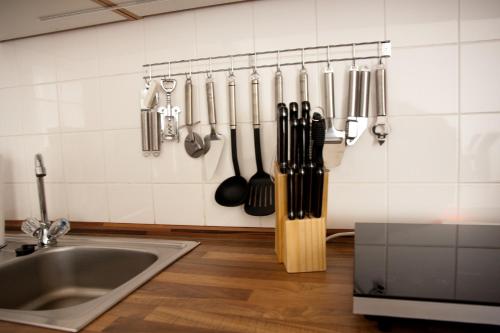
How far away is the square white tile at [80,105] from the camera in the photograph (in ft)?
3.52

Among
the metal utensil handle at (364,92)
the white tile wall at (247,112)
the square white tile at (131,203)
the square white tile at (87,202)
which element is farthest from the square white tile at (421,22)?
the square white tile at (87,202)

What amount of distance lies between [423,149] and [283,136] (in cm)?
38

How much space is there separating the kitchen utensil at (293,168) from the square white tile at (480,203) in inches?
17.6

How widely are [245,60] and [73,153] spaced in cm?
64

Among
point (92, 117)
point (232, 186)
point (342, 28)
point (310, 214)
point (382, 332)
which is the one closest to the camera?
point (382, 332)

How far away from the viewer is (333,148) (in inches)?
34.3

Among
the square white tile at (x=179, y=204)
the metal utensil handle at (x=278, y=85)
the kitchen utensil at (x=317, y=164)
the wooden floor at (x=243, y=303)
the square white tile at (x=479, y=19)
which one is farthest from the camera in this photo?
the square white tile at (x=179, y=204)

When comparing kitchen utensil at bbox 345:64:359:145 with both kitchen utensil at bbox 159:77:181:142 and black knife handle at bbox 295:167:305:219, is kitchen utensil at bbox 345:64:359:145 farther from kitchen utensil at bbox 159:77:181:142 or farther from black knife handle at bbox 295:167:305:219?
kitchen utensil at bbox 159:77:181:142

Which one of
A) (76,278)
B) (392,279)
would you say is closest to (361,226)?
(392,279)

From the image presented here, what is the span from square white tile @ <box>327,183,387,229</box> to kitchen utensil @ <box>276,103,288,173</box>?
233mm

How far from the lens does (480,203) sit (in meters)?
0.83

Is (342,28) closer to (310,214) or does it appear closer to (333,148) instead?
(333,148)

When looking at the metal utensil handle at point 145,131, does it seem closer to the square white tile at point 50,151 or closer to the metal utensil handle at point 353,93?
the square white tile at point 50,151

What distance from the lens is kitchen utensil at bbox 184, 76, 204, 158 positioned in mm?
970
